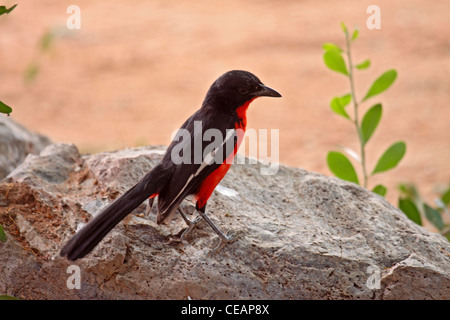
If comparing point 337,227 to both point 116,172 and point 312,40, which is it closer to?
point 116,172

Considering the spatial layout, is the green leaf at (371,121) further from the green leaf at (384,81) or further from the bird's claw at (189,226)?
the bird's claw at (189,226)

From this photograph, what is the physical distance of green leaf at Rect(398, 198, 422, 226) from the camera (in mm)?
4699

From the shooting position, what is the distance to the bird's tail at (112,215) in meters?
3.03

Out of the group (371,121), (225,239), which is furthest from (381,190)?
(225,239)

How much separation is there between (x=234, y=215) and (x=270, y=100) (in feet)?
22.4

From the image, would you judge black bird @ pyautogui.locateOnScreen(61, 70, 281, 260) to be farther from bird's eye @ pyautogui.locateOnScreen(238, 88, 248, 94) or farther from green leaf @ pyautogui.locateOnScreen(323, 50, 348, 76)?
green leaf @ pyautogui.locateOnScreen(323, 50, 348, 76)

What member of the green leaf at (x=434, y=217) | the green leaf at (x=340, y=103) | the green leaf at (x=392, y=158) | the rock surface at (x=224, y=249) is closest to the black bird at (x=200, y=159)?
the rock surface at (x=224, y=249)

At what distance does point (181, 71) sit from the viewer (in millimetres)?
11281

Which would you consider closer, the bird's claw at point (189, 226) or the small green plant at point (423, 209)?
the bird's claw at point (189, 226)

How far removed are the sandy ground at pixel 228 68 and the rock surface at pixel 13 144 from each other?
3398 millimetres

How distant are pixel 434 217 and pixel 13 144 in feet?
10.6

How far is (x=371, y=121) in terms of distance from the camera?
4723 millimetres

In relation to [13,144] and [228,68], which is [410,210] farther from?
[228,68]
